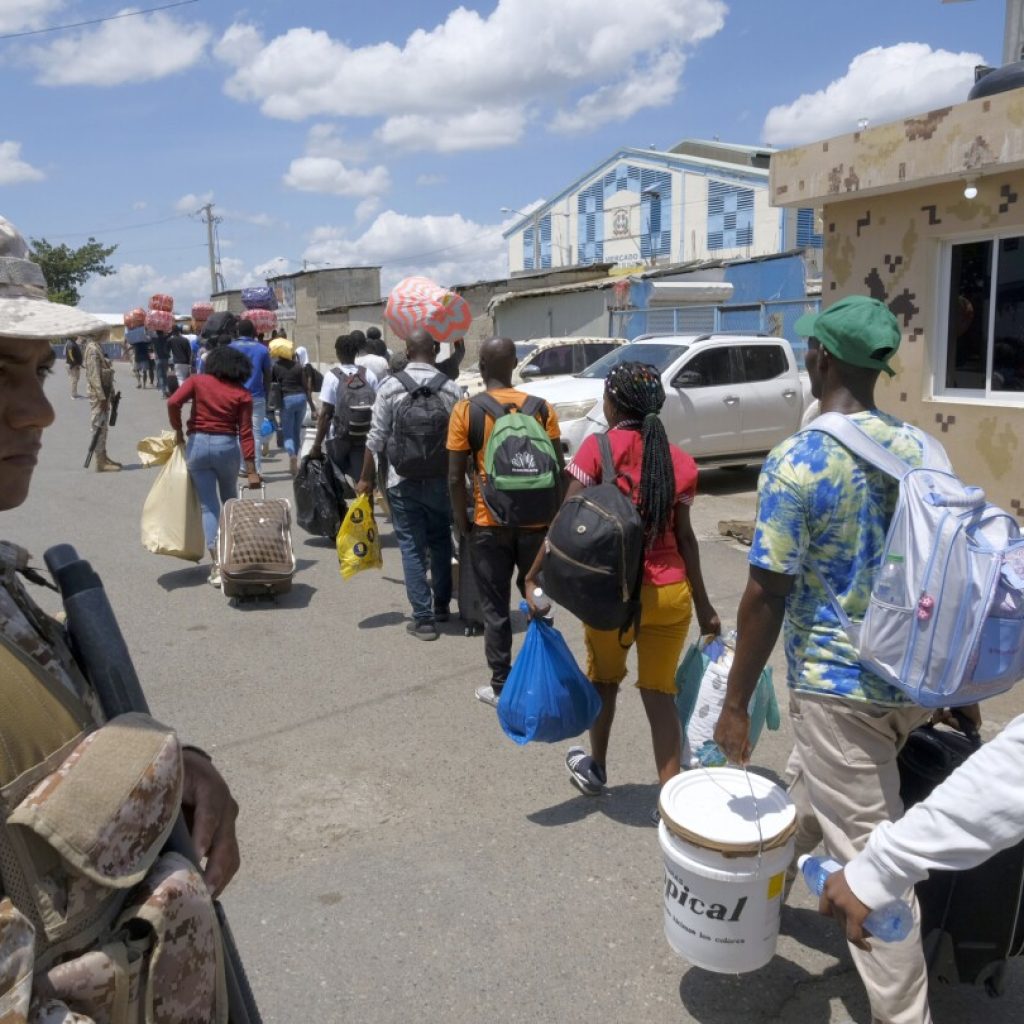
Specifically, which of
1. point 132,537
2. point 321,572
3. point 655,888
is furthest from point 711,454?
point 655,888

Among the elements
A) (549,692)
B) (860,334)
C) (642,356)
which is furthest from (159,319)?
(860,334)

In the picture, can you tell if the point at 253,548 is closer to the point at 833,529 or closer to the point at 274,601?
the point at 274,601

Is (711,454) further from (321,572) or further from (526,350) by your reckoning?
(526,350)

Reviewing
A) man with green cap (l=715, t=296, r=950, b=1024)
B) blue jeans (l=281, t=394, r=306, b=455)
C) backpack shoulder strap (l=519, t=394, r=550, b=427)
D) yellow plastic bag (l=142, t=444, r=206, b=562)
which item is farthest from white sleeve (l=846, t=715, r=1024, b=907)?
blue jeans (l=281, t=394, r=306, b=455)

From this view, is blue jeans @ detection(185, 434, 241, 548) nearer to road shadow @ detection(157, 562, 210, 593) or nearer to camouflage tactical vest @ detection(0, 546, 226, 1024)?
road shadow @ detection(157, 562, 210, 593)

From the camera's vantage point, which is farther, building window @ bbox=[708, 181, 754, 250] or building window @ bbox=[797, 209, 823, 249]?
building window @ bbox=[708, 181, 754, 250]

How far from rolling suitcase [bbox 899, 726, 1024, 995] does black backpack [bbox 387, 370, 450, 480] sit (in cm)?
377

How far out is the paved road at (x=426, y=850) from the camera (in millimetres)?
2832

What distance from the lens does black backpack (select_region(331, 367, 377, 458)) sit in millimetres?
7492

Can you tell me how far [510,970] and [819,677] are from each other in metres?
1.34

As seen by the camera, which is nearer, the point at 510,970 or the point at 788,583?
the point at 788,583

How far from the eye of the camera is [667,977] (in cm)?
291

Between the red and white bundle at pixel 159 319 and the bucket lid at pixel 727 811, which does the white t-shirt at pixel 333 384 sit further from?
the red and white bundle at pixel 159 319

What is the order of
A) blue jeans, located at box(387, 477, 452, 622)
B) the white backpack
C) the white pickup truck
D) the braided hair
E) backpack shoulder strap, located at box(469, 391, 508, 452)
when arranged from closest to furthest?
the white backpack < the braided hair < backpack shoulder strap, located at box(469, 391, 508, 452) < blue jeans, located at box(387, 477, 452, 622) < the white pickup truck
